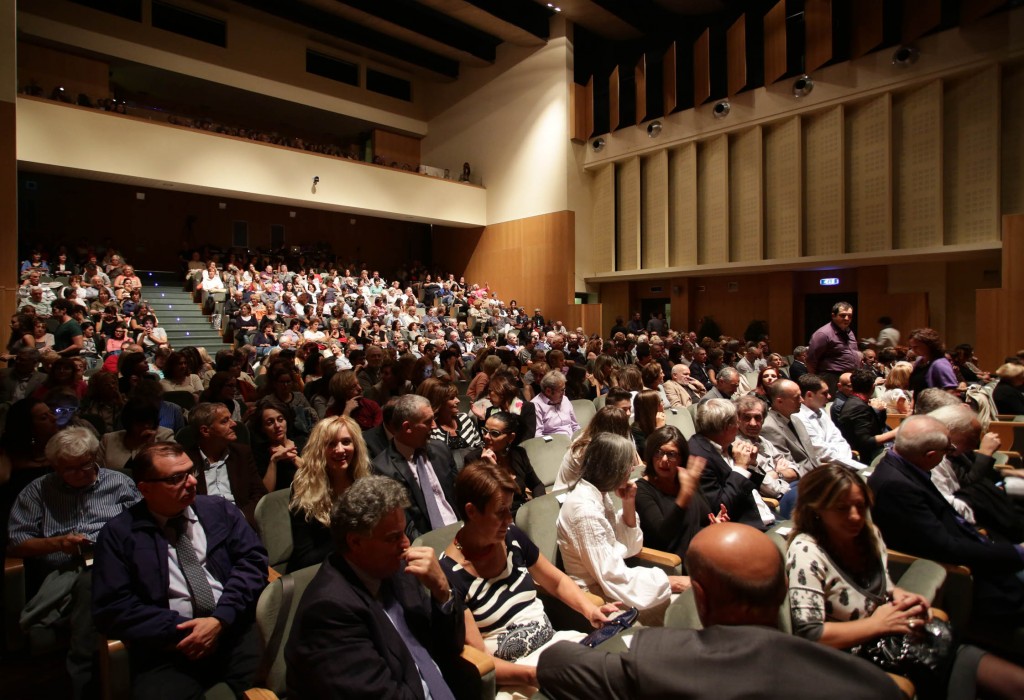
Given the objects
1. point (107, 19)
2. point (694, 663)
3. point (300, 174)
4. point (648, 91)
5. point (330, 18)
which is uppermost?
point (330, 18)

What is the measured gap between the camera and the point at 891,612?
1.71m

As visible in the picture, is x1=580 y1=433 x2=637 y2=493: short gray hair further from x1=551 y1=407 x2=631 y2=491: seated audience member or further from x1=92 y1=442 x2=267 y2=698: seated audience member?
x1=92 y1=442 x2=267 y2=698: seated audience member

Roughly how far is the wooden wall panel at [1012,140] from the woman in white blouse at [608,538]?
10.3 m

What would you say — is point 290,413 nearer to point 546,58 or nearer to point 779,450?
point 779,450

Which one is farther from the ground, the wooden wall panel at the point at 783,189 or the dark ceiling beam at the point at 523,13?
→ the dark ceiling beam at the point at 523,13

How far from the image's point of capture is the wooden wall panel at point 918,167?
9617 millimetres

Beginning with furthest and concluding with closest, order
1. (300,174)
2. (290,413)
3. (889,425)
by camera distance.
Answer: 1. (300,174)
2. (889,425)
3. (290,413)

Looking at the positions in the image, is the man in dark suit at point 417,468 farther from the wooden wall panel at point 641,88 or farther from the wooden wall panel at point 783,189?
the wooden wall panel at point 641,88

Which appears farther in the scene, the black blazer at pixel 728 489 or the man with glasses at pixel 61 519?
the black blazer at pixel 728 489

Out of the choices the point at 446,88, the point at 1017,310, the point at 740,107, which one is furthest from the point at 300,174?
the point at 1017,310

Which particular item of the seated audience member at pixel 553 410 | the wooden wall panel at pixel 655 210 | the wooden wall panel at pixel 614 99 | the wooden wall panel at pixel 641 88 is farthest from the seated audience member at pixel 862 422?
the wooden wall panel at pixel 614 99

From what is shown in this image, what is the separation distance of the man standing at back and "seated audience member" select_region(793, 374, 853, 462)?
59.4 inches

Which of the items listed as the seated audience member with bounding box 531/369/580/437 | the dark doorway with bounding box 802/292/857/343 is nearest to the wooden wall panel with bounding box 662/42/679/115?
the dark doorway with bounding box 802/292/857/343

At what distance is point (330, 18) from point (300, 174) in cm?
447
